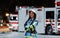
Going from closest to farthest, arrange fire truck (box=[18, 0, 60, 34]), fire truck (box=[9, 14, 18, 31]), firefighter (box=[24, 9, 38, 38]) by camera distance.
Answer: firefighter (box=[24, 9, 38, 38]) → fire truck (box=[18, 0, 60, 34]) → fire truck (box=[9, 14, 18, 31])

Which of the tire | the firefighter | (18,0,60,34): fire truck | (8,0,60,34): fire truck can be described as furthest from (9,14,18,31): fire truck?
the firefighter

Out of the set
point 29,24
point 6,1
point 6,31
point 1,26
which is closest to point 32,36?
point 29,24

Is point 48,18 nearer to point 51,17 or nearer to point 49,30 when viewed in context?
point 51,17

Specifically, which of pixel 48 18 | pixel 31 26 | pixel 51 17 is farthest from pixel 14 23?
pixel 31 26

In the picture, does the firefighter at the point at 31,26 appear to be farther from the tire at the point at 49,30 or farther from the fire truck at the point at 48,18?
the tire at the point at 49,30

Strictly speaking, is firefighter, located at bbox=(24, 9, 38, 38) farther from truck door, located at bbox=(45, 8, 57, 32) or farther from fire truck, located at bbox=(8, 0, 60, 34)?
truck door, located at bbox=(45, 8, 57, 32)

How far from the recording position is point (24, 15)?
2225 cm

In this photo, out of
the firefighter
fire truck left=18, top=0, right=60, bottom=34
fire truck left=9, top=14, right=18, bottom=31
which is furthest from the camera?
fire truck left=9, top=14, right=18, bottom=31

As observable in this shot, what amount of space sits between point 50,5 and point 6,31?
4.87 meters

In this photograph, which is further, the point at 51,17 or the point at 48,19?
the point at 51,17

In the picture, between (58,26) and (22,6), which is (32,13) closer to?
(58,26)

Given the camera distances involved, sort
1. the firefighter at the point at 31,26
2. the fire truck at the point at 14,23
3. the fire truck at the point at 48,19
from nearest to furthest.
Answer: the firefighter at the point at 31,26 < the fire truck at the point at 48,19 < the fire truck at the point at 14,23

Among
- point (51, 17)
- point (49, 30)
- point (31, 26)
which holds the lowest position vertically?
point (49, 30)

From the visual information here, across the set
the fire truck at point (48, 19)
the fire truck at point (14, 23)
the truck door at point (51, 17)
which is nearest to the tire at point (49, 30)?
the fire truck at point (48, 19)
